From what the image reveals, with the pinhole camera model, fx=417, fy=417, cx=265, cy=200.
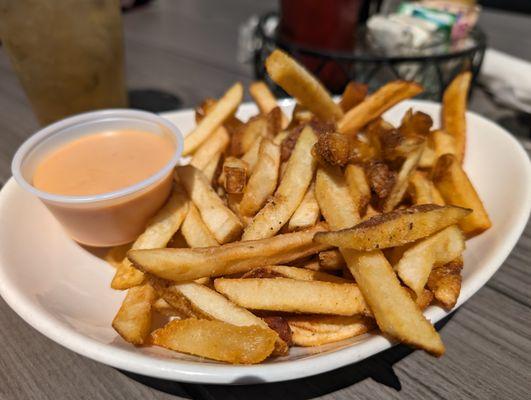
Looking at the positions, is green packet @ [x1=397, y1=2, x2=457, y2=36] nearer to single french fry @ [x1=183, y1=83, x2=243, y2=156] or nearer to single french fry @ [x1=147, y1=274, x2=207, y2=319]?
single french fry @ [x1=183, y1=83, x2=243, y2=156]

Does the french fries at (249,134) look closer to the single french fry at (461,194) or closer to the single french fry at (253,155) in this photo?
the single french fry at (253,155)

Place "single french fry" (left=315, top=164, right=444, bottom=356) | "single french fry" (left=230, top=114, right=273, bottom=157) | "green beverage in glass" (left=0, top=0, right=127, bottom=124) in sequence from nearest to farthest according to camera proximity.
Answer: "single french fry" (left=315, top=164, right=444, bottom=356) → "single french fry" (left=230, top=114, right=273, bottom=157) → "green beverage in glass" (left=0, top=0, right=127, bottom=124)

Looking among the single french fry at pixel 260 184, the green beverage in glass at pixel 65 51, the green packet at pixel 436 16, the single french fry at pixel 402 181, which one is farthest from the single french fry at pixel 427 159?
the green beverage in glass at pixel 65 51

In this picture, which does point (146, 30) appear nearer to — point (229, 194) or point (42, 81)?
point (42, 81)

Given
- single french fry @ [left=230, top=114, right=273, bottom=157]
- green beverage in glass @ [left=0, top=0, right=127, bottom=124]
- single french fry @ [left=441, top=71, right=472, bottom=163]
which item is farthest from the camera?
green beverage in glass @ [left=0, top=0, right=127, bottom=124]

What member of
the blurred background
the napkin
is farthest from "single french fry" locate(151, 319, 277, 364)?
the napkin

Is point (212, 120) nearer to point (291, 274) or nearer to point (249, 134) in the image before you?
point (249, 134)

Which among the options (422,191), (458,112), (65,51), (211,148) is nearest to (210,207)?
(211,148)
